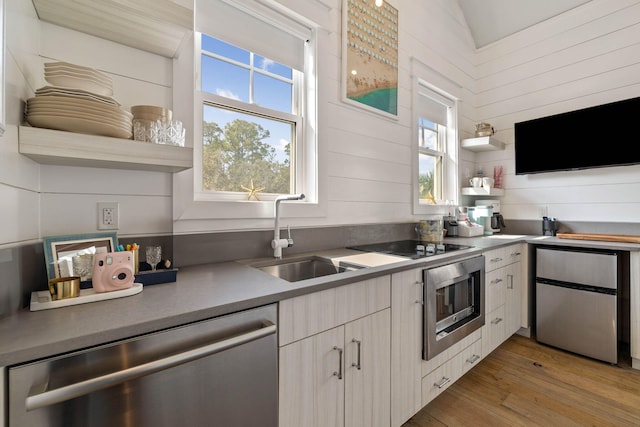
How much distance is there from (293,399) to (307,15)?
208 centimetres

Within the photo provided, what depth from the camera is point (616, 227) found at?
8.18ft

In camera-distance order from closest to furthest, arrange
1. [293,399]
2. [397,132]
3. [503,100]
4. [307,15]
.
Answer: [293,399], [307,15], [397,132], [503,100]

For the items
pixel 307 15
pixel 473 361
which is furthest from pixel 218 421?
pixel 307 15

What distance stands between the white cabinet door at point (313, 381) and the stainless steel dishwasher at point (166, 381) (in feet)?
0.20

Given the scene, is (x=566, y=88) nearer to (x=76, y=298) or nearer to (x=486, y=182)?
(x=486, y=182)

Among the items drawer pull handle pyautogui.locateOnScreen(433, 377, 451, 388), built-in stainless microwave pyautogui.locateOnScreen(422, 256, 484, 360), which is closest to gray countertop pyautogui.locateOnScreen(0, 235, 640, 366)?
built-in stainless microwave pyautogui.locateOnScreen(422, 256, 484, 360)

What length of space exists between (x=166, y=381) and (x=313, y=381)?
534 millimetres

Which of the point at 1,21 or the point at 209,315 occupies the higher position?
the point at 1,21

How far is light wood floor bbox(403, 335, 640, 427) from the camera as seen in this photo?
5.26ft

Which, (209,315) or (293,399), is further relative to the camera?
(293,399)

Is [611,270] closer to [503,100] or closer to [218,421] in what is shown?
[503,100]

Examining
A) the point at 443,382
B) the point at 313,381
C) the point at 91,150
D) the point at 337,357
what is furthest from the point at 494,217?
the point at 91,150

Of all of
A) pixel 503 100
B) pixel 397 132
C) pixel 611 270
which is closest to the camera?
pixel 611 270

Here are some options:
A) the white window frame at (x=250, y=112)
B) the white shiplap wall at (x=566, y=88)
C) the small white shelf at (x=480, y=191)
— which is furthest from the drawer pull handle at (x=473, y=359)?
the white shiplap wall at (x=566, y=88)
